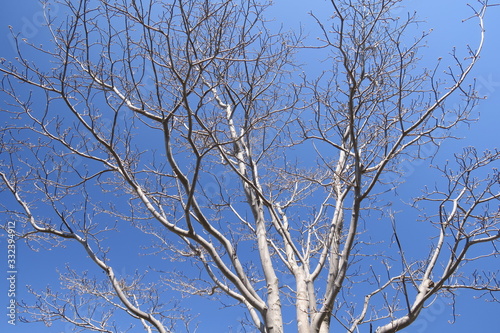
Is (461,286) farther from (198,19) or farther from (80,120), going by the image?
(80,120)

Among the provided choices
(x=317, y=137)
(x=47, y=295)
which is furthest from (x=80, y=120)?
(x=47, y=295)

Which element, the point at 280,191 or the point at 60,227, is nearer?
the point at 60,227

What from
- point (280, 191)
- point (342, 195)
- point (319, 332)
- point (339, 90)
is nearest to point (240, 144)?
point (280, 191)

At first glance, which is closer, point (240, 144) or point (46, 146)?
point (46, 146)

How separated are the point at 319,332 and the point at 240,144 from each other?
9.34 ft

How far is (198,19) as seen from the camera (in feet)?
12.1

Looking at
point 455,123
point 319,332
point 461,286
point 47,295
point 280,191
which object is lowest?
point 319,332

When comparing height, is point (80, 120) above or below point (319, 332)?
above

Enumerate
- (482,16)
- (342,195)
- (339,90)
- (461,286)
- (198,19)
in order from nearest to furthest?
(482,16) < (198,19) < (339,90) < (461,286) < (342,195)

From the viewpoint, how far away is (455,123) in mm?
3984

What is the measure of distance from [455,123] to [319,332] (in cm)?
242

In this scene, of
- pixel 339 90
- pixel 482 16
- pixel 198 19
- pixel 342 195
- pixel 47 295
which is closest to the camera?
pixel 482 16

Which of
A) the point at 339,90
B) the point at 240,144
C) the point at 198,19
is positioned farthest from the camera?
the point at 240,144

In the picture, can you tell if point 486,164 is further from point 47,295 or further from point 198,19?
point 47,295
